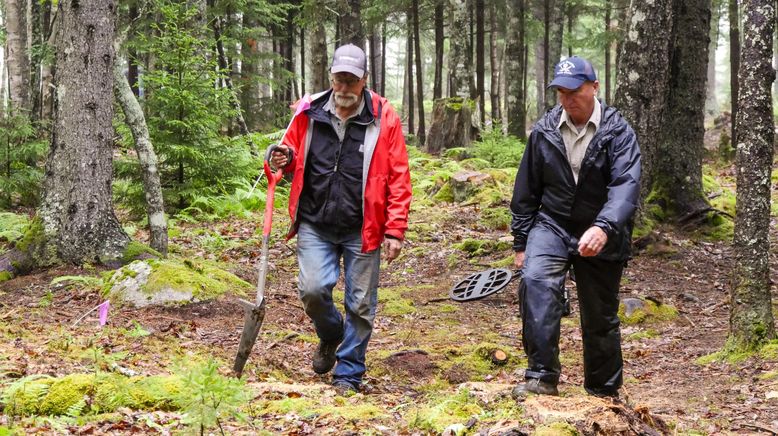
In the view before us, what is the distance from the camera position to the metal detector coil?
983 cm

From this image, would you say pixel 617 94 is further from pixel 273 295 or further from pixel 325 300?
pixel 325 300

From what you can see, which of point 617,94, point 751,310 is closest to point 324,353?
point 751,310

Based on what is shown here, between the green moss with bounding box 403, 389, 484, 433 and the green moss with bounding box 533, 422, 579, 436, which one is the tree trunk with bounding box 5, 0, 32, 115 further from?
the green moss with bounding box 533, 422, 579, 436

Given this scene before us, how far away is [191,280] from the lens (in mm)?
8242

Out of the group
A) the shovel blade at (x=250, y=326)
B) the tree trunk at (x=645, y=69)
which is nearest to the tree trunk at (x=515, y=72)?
the tree trunk at (x=645, y=69)

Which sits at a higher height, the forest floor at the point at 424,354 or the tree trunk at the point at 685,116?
the tree trunk at the point at 685,116

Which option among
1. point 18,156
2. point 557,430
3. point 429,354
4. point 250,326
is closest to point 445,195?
point 18,156

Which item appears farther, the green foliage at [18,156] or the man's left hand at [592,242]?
the green foliage at [18,156]

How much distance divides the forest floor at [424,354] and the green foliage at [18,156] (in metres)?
A: 4.72

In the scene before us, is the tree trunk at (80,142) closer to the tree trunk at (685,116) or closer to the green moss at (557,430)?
the green moss at (557,430)

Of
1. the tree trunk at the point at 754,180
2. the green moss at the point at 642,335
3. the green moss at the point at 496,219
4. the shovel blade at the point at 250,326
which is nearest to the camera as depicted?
the shovel blade at the point at 250,326

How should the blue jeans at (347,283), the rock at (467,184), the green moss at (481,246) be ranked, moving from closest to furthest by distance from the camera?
the blue jeans at (347,283), the green moss at (481,246), the rock at (467,184)

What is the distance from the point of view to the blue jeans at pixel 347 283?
18.8 feet

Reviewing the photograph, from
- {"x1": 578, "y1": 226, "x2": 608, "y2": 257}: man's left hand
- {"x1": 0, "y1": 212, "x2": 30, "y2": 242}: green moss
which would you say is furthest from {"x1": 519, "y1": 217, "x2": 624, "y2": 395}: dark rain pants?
{"x1": 0, "y1": 212, "x2": 30, "y2": 242}: green moss
